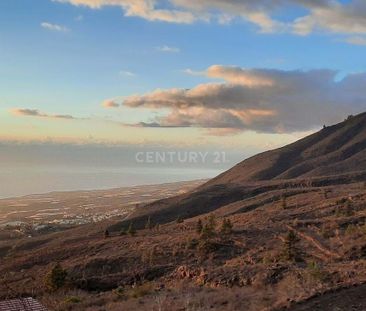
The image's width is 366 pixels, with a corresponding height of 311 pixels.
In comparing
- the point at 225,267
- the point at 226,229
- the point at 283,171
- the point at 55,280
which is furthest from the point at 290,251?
the point at 283,171

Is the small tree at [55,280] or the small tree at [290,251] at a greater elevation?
the small tree at [290,251]

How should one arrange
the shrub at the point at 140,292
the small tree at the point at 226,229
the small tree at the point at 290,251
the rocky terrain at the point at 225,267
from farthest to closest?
the small tree at the point at 226,229, the small tree at the point at 290,251, the shrub at the point at 140,292, the rocky terrain at the point at 225,267

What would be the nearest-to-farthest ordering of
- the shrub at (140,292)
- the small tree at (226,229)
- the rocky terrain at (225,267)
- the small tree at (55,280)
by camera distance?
the rocky terrain at (225,267), the shrub at (140,292), the small tree at (55,280), the small tree at (226,229)

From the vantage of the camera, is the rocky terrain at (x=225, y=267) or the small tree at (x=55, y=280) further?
the small tree at (x=55, y=280)

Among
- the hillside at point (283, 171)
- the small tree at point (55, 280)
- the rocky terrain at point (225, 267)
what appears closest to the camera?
the rocky terrain at point (225, 267)

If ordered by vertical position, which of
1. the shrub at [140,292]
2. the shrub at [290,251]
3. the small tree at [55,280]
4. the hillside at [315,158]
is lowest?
the small tree at [55,280]

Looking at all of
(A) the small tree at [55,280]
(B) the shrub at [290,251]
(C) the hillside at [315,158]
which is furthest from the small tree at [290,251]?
(C) the hillside at [315,158]

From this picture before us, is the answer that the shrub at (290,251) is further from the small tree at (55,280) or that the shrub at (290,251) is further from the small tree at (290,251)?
the small tree at (55,280)

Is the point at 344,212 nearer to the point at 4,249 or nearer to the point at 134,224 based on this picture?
the point at 134,224

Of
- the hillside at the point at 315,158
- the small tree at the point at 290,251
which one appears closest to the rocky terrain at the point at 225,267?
the small tree at the point at 290,251

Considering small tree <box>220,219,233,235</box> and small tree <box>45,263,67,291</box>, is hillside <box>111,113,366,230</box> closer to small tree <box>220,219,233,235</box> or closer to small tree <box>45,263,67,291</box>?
small tree <box>220,219,233,235</box>

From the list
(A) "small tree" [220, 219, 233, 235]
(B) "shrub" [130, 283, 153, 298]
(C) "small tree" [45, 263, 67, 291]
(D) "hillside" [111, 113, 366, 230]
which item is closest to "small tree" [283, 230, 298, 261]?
(B) "shrub" [130, 283, 153, 298]

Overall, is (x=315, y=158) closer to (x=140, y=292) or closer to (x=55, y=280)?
(x=55, y=280)

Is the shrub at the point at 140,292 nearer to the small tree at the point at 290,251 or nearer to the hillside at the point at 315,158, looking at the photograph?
the small tree at the point at 290,251
